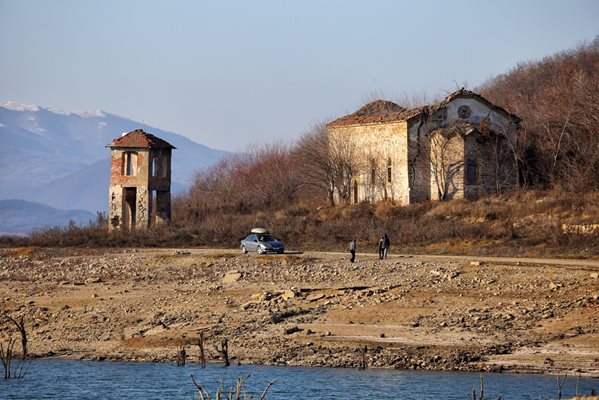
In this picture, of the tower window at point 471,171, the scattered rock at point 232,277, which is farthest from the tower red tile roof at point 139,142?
the scattered rock at point 232,277

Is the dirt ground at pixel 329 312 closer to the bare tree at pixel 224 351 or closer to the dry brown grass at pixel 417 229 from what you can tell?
the bare tree at pixel 224 351

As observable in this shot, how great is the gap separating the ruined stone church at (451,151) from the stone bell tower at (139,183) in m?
11.3

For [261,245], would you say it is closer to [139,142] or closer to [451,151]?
[451,151]

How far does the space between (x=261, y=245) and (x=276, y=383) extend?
20.0 meters

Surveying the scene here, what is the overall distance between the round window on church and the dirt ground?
1834cm

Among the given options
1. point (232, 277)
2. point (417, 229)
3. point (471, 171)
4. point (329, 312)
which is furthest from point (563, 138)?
point (329, 312)

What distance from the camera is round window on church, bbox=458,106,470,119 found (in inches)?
2493

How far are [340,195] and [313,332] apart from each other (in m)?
34.5

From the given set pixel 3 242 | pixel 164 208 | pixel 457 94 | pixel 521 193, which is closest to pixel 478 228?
pixel 521 193

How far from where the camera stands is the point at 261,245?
4959cm

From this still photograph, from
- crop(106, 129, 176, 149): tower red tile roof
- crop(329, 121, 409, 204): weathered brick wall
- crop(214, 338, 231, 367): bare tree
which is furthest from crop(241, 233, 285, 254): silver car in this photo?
crop(214, 338, 231, 367): bare tree

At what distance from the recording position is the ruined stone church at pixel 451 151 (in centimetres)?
6262

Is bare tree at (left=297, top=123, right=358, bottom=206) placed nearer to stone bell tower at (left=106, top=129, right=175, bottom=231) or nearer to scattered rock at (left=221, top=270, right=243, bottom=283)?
stone bell tower at (left=106, top=129, right=175, bottom=231)

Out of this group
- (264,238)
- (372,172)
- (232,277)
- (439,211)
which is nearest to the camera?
(232,277)
